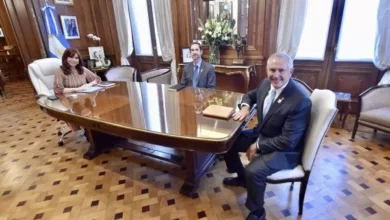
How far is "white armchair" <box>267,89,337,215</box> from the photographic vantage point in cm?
132

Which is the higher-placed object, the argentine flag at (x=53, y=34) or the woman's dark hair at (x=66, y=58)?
the argentine flag at (x=53, y=34)

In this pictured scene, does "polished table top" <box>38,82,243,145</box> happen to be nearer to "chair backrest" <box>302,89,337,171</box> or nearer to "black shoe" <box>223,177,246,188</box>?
"chair backrest" <box>302,89,337,171</box>

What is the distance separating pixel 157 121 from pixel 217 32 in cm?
240

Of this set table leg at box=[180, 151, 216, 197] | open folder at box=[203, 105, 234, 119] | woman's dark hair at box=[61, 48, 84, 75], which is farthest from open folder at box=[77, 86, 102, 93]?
open folder at box=[203, 105, 234, 119]

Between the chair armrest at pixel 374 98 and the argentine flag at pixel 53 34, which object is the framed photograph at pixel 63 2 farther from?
the chair armrest at pixel 374 98

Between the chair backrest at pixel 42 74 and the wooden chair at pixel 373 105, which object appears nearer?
the wooden chair at pixel 373 105

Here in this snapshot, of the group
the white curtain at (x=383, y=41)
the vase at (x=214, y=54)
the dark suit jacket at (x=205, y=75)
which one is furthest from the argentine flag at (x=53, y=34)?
the white curtain at (x=383, y=41)

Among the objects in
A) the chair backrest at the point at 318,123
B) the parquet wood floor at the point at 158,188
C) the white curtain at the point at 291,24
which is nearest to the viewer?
the chair backrest at the point at 318,123

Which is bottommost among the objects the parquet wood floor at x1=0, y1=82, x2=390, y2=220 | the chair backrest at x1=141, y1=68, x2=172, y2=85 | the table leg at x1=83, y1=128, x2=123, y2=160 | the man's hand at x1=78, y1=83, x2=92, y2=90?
the parquet wood floor at x1=0, y1=82, x2=390, y2=220

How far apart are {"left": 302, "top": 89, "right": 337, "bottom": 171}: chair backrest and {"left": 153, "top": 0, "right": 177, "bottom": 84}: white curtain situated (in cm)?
325

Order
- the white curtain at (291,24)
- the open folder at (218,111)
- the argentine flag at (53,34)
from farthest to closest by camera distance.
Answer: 1. the argentine flag at (53,34)
2. the white curtain at (291,24)
3. the open folder at (218,111)

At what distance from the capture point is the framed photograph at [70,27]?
445 cm

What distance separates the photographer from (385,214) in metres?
1.59

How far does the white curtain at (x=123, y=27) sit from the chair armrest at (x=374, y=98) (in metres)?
4.29
